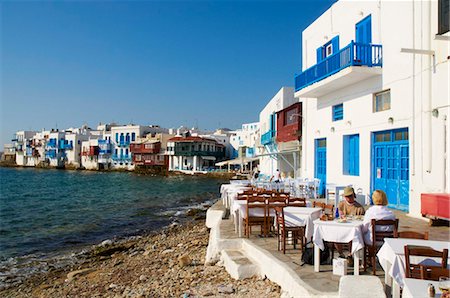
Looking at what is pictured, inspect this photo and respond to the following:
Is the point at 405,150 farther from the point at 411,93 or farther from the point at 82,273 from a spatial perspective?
the point at 82,273

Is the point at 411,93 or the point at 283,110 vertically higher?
the point at 283,110

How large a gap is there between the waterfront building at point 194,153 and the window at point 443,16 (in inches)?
2479

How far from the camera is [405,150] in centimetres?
1114

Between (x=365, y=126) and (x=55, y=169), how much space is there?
10267 centimetres

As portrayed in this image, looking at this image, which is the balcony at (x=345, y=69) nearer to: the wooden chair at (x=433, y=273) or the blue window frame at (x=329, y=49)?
the blue window frame at (x=329, y=49)

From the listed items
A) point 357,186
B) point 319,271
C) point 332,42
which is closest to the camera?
point 319,271

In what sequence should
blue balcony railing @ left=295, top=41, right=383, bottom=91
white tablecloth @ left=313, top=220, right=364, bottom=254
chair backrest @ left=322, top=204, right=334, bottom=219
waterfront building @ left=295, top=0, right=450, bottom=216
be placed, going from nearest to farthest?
white tablecloth @ left=313, top=220, right=364, bottom=254 < chair backrest @ left=322, top=204, right=334, bottom=219 < waterfront building @ left=295, top=0, right=450, bottom=216 < blue balcony railing @ left=295, top=41, right=383, bottom=91

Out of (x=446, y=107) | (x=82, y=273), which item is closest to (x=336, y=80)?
(x=446, y=107)

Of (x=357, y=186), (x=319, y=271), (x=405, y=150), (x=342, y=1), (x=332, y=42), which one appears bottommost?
(x=319, y=271)

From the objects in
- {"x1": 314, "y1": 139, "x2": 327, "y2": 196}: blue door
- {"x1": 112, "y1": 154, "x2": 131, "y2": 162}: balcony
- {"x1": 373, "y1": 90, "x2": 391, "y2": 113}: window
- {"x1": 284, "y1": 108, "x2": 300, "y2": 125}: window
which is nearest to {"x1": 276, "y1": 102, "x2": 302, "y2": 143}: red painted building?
{"x1": 284, "y1": 108, "x2": 300, "y2": 125}: window

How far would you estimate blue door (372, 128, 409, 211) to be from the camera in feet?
36.7

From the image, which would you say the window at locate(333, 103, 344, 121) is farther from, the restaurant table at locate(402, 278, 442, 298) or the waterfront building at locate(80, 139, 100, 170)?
the waterfront building at locate(80, 139, 100, 170)

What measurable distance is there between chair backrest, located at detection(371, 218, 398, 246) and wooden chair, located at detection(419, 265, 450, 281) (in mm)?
1471

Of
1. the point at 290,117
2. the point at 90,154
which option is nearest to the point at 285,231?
the point at 290,117
